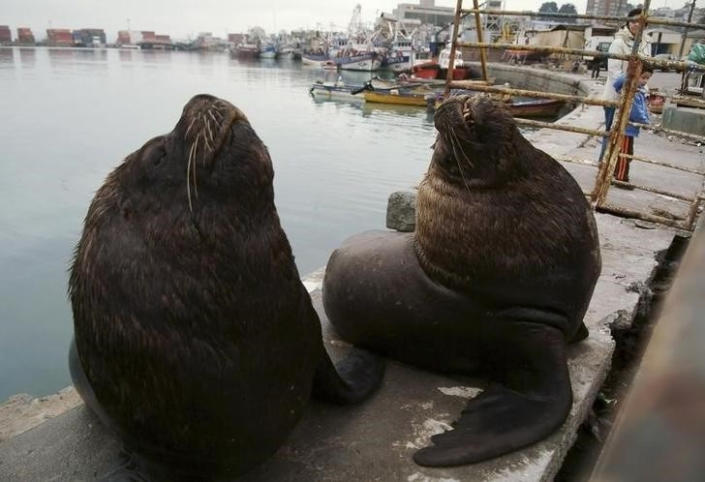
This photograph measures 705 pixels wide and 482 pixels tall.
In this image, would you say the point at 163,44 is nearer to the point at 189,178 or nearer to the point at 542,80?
the point at 542,80

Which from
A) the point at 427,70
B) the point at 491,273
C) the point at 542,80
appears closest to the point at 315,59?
the point at 427,70

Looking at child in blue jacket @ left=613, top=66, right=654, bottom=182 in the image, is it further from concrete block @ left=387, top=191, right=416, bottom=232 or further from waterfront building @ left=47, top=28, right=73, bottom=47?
waterfront building @ left=47, top=28, right=73, bottom=47

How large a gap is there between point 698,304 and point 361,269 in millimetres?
2693

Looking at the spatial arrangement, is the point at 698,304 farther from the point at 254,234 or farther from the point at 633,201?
the point at 633,201

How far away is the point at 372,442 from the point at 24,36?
122m

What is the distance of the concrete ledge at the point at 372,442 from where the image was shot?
2.19 meters

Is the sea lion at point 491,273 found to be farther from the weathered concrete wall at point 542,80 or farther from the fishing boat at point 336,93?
the fishing boat at point 336,93

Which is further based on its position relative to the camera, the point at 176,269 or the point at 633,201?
the point at 633,201

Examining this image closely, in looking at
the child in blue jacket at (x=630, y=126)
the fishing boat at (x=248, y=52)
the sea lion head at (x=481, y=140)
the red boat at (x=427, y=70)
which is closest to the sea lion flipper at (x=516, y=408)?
the sea lion head at (x=481, y=140)

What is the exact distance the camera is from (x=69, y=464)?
88.4 inches

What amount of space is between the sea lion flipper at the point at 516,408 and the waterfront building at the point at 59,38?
412 feet

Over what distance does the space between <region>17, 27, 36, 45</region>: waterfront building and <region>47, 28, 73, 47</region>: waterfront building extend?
14.1 feet

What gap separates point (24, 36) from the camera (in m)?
105

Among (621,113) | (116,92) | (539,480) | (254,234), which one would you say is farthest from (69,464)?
(116,92)
